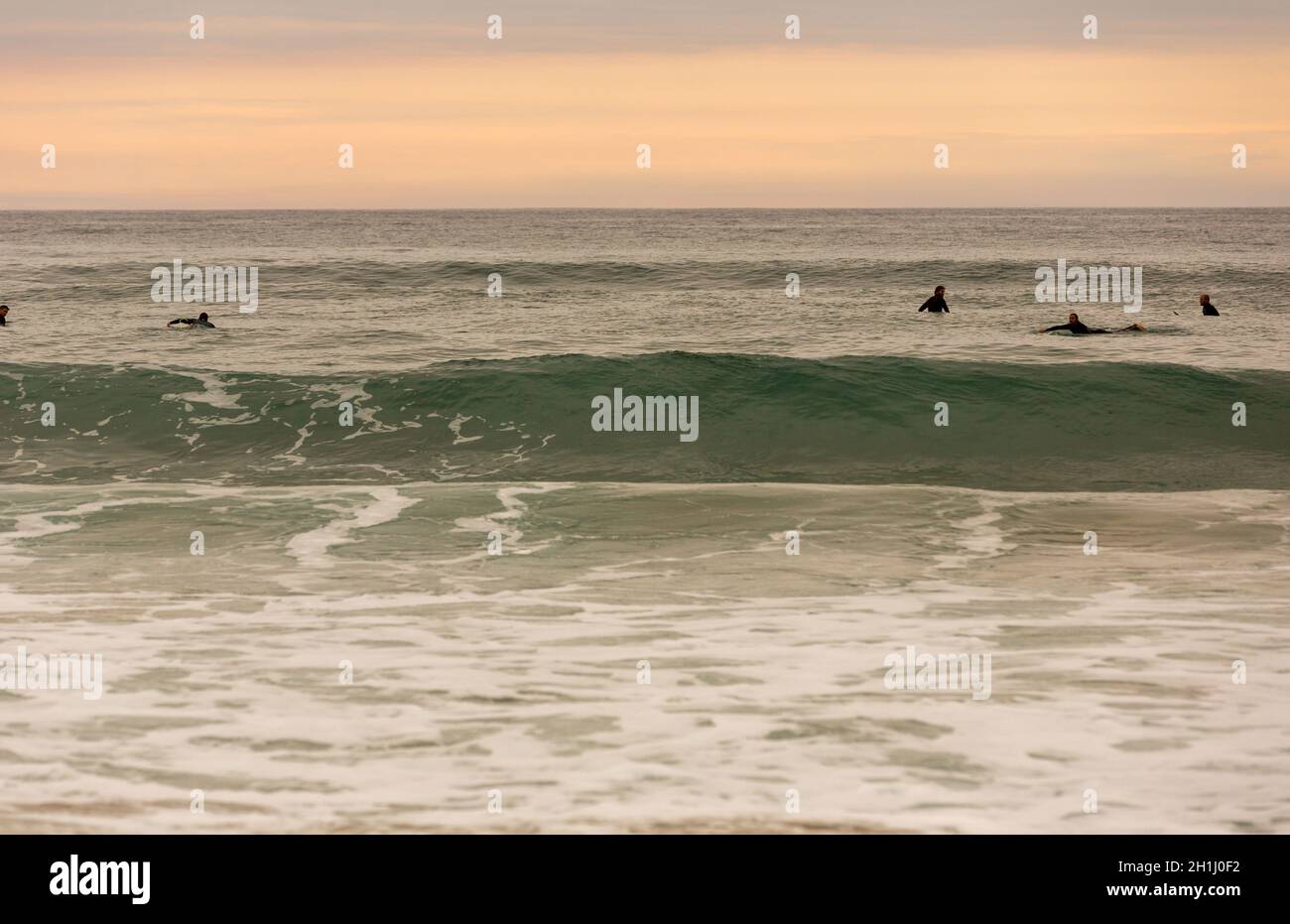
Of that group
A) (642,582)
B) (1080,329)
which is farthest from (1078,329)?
(642,582)

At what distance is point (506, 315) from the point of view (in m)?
40.2

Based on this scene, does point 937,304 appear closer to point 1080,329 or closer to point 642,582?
point 1080,329

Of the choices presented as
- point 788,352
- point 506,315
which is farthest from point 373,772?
point 506,315

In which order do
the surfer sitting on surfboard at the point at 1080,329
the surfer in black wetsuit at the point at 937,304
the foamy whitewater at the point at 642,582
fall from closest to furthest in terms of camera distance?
the foamy whitewater at the point at 642,582, the surfer sitting on surfboard at the point at 1080,329, the surfer in black wetsuit at the point at 937,304

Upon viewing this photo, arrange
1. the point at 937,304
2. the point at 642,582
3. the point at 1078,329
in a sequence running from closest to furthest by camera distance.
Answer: the point at 642,582 < the point at 1078,329 < the point at 937,304

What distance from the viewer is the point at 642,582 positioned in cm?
A: 1170

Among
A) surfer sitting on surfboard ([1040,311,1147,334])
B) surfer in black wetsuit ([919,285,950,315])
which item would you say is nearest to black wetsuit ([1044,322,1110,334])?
surfer sitting on surfboard ([1040,311,1147,334])

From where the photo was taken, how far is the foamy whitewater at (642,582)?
6777 mm

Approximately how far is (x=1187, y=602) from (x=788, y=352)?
20638 millimetres

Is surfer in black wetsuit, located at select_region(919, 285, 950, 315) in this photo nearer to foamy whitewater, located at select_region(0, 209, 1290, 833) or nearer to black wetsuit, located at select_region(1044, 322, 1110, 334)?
foamy whitewater, located at select_region(0, 209, 1290, 833)

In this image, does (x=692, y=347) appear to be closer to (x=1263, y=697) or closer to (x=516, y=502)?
(x=516, y=502)

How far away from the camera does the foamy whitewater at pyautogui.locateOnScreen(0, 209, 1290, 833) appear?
22.2 ft

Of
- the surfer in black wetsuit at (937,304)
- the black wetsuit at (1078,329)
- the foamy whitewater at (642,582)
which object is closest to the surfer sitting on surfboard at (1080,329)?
the black wetsuit at (1078,329)

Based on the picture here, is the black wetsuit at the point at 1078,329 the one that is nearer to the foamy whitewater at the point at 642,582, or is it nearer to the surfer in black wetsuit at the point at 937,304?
the foamy whitewater at the point at 642,582
